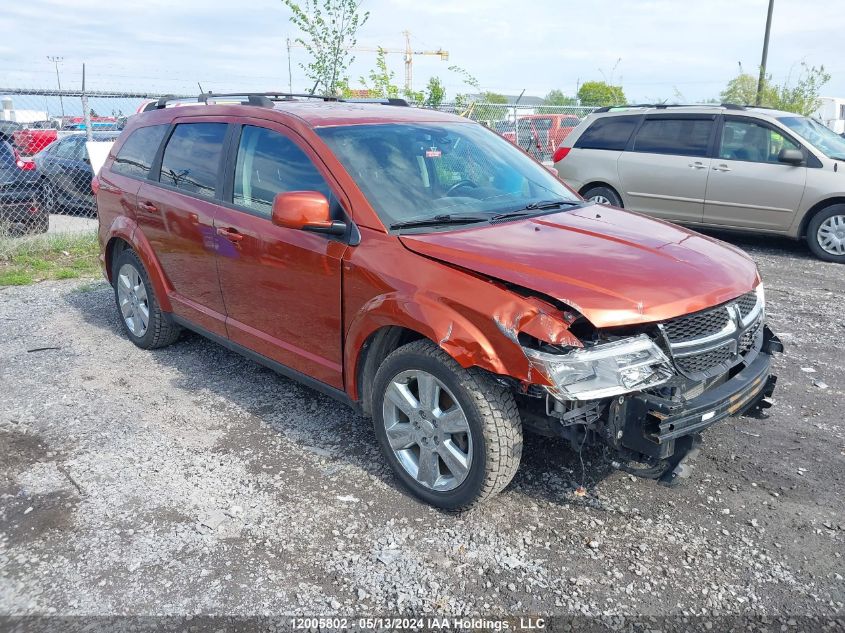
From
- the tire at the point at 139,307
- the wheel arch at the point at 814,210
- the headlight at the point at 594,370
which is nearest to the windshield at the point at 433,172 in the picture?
the headlight at the point at 594,370

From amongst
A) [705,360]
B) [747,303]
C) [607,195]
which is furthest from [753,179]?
[705,360]

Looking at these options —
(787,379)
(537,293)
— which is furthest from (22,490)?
(787,379)

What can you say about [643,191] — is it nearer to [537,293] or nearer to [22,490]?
[537,293]

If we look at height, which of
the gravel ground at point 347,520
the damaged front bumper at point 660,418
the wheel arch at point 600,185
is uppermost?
the wheel arch at point 600,185

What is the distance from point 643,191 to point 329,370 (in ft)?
23.0

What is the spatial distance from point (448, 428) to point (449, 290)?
0.63 metres

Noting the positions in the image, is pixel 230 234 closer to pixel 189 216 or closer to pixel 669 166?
pixel 189 216

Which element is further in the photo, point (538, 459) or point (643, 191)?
point (643, 191)

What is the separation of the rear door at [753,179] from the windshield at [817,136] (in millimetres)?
241

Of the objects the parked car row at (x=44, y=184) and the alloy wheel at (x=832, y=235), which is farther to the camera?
the parked car row at (x=44, y=184)

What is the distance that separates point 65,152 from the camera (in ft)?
39.6

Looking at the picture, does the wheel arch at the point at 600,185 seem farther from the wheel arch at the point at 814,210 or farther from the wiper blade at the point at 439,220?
the wiper blade at the point at 439,220

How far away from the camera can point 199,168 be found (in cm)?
446

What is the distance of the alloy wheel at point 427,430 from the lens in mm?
3053
